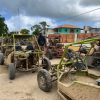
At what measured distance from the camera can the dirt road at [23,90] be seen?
253 inches

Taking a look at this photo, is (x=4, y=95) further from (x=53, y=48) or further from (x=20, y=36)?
(x=53, y=48)

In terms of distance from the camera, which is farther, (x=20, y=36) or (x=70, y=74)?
(x=20, y=36)

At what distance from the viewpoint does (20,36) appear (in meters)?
9.96

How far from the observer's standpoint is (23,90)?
7.11 meters

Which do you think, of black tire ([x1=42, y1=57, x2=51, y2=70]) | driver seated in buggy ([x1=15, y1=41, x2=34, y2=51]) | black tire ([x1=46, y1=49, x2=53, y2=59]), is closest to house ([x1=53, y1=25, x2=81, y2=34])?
black tire ([x1=46, y1=49, x2=53, y2=59])

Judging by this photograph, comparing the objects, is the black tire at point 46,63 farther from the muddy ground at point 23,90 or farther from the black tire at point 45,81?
the black tire at point 45,81

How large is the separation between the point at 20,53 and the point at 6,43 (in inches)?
90.5

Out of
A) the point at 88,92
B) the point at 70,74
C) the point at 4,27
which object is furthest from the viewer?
the point at 4,27

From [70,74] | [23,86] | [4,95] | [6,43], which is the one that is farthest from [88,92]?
[6,43]

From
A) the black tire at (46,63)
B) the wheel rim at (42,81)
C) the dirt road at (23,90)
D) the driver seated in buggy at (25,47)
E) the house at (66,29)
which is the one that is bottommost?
the dirt road at (23,90)

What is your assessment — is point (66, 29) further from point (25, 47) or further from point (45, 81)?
point (45, 81)

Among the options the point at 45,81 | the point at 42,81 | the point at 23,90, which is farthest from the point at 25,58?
the point at 45,81

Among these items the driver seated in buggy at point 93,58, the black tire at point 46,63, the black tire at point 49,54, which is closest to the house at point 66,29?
the black tire at point 49,54

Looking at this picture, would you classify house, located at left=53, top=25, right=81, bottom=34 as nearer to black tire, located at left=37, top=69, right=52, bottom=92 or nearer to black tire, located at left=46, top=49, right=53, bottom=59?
black tire, located at left=46, top=49, right=53, bottom=59
